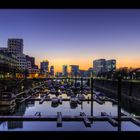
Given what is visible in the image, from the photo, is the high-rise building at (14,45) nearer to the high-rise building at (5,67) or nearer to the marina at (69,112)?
the high-rise building at (5,67)

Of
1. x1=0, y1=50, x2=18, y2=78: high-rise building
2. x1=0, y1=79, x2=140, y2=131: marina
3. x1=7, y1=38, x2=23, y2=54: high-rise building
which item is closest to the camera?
x1=0, y1=79, x2=140, y2=131: marina

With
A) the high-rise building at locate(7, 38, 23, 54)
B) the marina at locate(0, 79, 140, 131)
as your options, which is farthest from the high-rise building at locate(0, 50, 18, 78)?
the high-rise building at locate(7, 38, 23, 54)

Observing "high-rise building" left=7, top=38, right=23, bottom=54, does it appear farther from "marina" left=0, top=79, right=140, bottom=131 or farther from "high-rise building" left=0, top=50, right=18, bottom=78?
"marina" left=0, top=79, right=140, bottom=131

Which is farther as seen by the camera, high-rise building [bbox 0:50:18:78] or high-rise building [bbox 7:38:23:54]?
high-rise building [bbox 7:38:23:54]

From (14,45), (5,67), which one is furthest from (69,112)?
(14,45)

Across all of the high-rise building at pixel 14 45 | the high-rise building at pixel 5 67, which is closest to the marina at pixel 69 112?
the high-rise building at pixel 5 67

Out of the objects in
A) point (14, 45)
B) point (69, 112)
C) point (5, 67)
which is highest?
point (14, 45)

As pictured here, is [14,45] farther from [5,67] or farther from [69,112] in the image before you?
[69,112]

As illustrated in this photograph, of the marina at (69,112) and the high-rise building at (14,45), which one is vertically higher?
the high-rise building at (14,45)

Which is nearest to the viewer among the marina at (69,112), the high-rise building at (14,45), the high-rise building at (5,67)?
the marina at (69,112)
